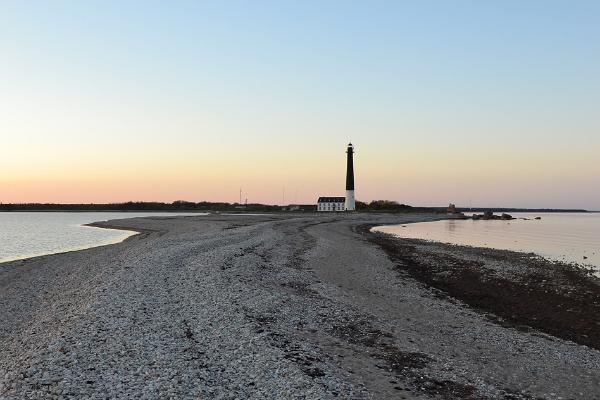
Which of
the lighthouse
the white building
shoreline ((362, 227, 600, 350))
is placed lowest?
shoreline ((362, 227, 600, 350))

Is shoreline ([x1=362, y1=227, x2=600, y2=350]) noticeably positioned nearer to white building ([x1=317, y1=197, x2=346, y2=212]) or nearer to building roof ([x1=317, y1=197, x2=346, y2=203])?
white building ([x1=317, y1=197, x2=346, y2=212])

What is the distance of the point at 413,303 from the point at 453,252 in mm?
19810

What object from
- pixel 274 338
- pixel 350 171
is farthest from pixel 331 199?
pixel 274 338

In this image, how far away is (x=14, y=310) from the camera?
56.5ft

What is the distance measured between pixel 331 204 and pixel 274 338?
130 m

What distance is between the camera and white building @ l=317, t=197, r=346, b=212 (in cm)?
13962

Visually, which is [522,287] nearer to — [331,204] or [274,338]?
[274,338]

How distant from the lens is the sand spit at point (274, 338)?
9273mm

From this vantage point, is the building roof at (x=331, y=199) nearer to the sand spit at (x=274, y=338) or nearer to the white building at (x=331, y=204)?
the white building at (x=331, y=204)

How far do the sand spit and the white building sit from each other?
115 m

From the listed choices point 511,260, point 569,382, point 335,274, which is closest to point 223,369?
point 569,382

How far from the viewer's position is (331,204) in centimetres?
14212

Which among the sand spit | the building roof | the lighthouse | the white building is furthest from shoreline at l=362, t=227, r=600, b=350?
the building roof

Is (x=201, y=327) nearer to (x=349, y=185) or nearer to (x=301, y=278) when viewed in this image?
(x=301, y=278)
